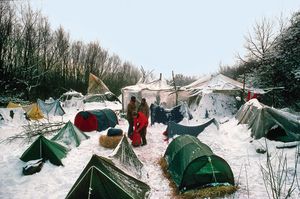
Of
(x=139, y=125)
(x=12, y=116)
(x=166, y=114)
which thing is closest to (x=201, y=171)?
(x=139, y=125)

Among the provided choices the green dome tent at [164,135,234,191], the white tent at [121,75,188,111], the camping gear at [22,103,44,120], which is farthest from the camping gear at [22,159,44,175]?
the white tent at [121,75,188,111]

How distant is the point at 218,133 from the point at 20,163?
8773 millimetres

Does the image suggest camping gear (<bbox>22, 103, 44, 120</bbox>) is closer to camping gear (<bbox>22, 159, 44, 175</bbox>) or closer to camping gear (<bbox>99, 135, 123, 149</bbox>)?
camping gear (<bbox>99, 135, 123, 149</bbox>)

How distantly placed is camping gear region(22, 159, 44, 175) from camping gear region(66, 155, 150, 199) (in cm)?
309

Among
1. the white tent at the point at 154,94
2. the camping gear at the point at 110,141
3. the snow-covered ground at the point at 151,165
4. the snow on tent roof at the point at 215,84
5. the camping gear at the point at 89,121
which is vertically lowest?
the snow-covered ground at the point at 151,165

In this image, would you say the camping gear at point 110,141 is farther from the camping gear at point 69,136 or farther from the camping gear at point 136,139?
the camping gear at point 69,136

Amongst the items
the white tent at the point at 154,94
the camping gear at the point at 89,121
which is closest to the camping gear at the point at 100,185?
the camping gear at the point at 89,121

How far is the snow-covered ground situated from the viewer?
7301mm

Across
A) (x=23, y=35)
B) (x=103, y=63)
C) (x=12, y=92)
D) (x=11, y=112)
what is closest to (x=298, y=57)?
(x=11, y=112)

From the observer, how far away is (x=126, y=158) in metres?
8.17

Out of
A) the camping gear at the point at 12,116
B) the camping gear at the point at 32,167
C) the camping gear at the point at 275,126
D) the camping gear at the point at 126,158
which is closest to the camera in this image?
the camping gear at the point at 126,158

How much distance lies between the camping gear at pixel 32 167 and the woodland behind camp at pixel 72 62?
1421cm

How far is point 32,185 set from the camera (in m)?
7.67

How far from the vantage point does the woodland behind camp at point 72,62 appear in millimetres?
20000
